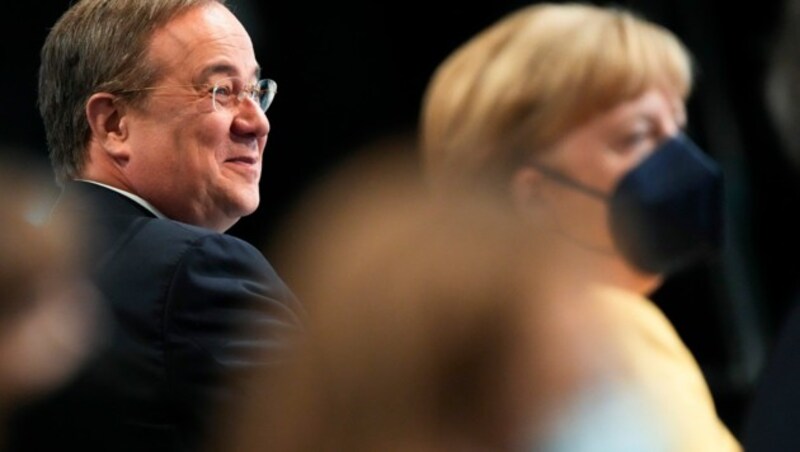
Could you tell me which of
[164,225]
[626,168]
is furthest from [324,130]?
[626,168]

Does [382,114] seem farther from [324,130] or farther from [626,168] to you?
[626,168]

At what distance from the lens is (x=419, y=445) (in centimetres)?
162

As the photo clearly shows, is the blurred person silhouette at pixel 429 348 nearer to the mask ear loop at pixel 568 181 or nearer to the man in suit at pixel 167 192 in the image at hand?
the mask ear loop at pixel 568 181

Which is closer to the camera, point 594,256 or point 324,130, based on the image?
point 594,256

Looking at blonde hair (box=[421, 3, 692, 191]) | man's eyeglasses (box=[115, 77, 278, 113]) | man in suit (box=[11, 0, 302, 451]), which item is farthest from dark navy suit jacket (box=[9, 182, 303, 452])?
blonde hair (box=[421, 3, 692, 191])

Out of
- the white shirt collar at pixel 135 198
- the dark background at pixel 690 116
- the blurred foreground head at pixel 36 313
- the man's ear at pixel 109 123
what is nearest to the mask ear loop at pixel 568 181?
the blurred foreground head at pixel 36 313

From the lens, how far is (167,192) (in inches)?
107

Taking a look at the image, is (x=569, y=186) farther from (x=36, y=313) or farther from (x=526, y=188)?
(x=36, y=313)

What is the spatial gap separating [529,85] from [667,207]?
297 millimetres

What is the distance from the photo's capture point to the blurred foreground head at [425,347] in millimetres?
1626

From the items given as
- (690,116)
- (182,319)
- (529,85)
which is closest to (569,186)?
(529,85)

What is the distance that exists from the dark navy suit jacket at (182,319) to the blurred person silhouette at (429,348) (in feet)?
1.95

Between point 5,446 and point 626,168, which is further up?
point 626,168

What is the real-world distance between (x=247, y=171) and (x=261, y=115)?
3.8 inches
